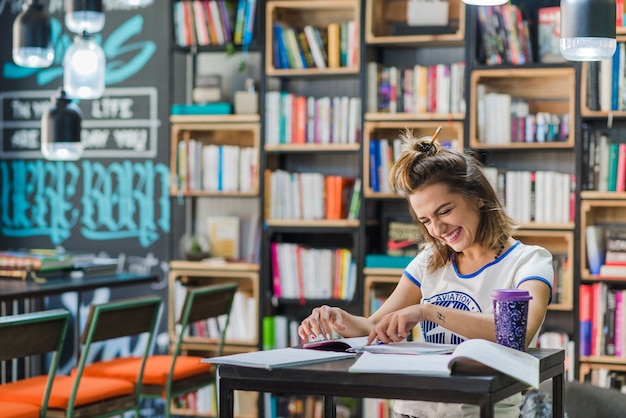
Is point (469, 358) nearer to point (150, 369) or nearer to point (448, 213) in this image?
point (448, 213)

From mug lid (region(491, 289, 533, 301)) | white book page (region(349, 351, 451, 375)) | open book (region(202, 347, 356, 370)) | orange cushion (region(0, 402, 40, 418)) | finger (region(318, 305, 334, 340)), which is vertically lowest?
orange cushion (region(0, 402, 40, 418))

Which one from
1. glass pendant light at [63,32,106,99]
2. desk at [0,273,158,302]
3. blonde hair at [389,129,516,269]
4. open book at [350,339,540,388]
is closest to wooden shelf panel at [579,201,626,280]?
desk at [0,273,158,302]

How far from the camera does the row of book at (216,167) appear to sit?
16.4 ft

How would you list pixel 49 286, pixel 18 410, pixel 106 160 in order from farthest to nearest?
pixel 106 160
pixel 49 286
pixel 18 410

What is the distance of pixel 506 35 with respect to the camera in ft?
15.0

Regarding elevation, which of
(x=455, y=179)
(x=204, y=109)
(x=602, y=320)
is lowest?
(x=602, y=320)

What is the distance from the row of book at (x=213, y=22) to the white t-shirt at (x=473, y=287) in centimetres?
283

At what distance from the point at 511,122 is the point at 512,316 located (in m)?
2.78

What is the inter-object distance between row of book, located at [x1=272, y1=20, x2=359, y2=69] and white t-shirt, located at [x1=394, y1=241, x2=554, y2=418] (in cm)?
256

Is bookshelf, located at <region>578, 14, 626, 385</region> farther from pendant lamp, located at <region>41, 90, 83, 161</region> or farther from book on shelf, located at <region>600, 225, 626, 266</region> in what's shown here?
pendant lamp, located at <region>41, 90, 83, 161</region>

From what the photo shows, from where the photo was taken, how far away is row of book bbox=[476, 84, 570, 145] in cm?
450

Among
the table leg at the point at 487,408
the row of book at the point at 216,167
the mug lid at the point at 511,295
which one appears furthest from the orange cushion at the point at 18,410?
the table leg at the point at 487,408

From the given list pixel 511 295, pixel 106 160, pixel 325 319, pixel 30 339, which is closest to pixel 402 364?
pixel 511 295

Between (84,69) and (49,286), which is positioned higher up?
(84,69)
